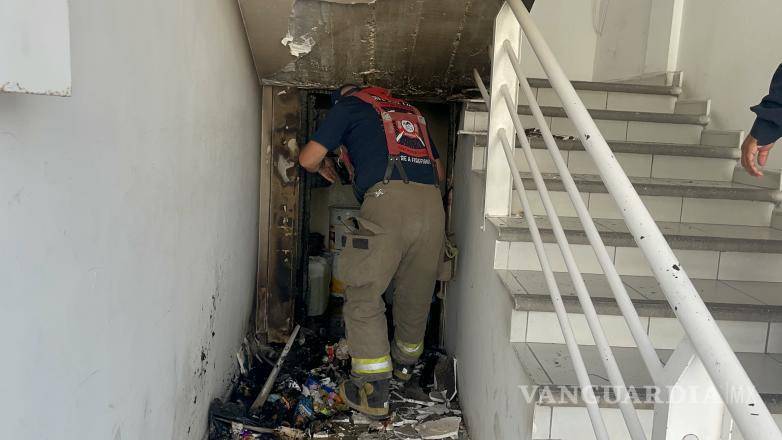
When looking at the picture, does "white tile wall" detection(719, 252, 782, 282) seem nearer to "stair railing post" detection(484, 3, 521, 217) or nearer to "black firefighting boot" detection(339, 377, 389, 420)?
"stair railing post" detection(484, 3, 521, 217)

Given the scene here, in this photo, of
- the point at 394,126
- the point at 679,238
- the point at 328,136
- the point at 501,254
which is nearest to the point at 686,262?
the point at 679,238

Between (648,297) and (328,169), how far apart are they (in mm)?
1920

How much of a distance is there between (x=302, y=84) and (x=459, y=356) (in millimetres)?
1791

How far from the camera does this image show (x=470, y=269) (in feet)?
9.09

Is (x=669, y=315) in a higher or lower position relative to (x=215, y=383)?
higher

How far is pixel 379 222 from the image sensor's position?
278cm

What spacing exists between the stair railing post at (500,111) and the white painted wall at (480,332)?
0.17 meters

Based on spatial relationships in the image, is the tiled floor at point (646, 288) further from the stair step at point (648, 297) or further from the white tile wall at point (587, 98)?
→ the white tile wall at point (587, 98)

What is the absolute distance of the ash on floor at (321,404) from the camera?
2.50 m

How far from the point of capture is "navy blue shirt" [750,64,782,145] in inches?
68.0

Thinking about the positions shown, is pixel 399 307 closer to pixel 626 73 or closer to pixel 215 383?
pixel 215 383

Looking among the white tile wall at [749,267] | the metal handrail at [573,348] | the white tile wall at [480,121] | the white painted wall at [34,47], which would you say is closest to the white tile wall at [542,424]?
the metal handrail at [573,348]

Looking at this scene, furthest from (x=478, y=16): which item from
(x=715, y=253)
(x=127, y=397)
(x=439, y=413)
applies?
(x=127, y=397)

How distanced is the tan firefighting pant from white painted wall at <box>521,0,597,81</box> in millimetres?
2572
